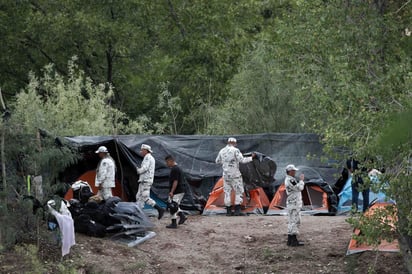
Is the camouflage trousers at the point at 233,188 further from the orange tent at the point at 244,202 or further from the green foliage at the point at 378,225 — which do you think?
the green foliage at the point at 378,225

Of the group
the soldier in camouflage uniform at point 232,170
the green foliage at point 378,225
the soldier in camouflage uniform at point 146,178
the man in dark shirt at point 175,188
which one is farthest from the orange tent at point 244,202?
the green foliage at point 378,225

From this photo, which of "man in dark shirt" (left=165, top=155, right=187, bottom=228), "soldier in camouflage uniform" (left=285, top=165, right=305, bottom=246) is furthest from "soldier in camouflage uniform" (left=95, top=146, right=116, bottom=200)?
"soldier in camouflage uniform" (left=285, top=165, right=305, bottom=246)

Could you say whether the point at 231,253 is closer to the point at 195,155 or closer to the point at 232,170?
the point at 232,170

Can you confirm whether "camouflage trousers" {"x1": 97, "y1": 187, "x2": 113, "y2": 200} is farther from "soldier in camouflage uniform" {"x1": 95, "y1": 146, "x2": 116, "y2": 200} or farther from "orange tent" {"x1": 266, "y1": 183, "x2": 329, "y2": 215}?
"orange tent" {"x1": 266, "y1": 183, "x2": 329, "y2": 215}

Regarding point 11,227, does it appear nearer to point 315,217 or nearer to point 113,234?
point 113,234

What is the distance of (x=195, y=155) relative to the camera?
1831cm

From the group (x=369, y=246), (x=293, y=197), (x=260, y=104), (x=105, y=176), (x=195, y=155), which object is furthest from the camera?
(x=260, y=104)

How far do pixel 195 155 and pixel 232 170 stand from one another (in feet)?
6.27

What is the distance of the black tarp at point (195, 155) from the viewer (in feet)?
57.1

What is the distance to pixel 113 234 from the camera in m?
14.0

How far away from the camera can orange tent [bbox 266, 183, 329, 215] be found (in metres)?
17.1

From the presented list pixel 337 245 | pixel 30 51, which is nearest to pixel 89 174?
pixel 337 245

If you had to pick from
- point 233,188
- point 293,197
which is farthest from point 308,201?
point 293,197

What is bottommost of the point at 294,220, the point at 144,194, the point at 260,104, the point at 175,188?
the point at 294,220
